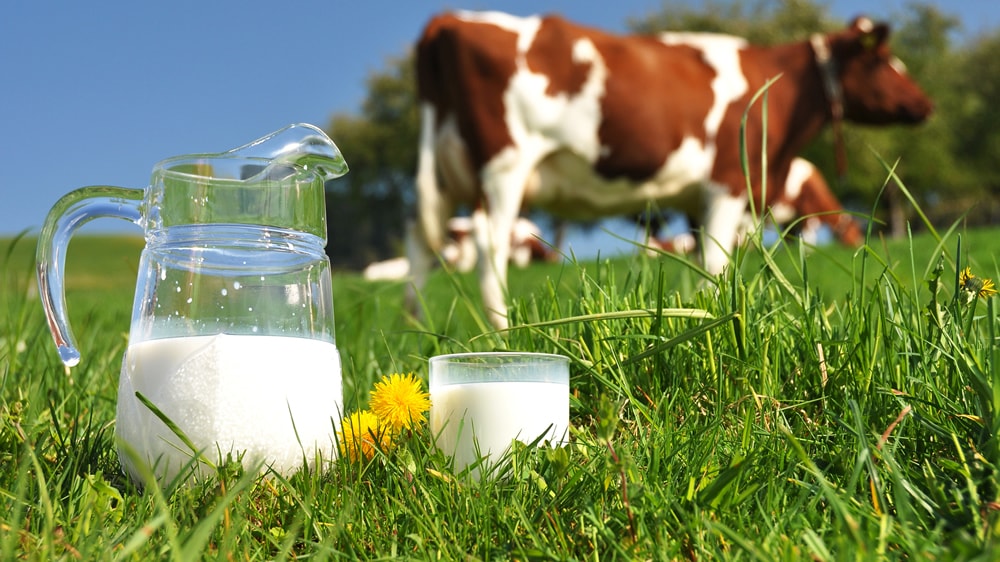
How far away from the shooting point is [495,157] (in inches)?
204

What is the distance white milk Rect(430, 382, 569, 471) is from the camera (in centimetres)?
156

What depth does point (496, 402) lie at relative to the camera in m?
1.56

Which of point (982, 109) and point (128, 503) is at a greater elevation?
point (982, 109)

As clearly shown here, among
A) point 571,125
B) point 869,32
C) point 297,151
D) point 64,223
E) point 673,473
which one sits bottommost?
point 673,473

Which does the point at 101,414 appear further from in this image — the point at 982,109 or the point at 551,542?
the point at 982,109

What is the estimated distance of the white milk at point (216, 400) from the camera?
1509 millimetres

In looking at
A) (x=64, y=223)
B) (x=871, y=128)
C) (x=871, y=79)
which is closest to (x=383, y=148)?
(x=871, y=128)

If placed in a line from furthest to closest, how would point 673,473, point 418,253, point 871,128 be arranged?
point 871,128 < point 418,253 < point 673,473

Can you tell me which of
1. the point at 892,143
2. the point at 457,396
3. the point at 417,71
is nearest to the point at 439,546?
the point at 457,396

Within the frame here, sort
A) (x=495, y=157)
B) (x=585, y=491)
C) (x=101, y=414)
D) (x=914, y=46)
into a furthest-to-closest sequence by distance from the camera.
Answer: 1. (x=914, y=46)
2. (x=495, y=157)
3. (x=101, y=414)
4. (x=585, y=491)

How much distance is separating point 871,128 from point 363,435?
32.9 metres

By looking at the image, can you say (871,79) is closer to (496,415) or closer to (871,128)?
(496,415)

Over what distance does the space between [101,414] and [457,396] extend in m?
1.15

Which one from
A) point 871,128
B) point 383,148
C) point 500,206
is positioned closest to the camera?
point 500,206
